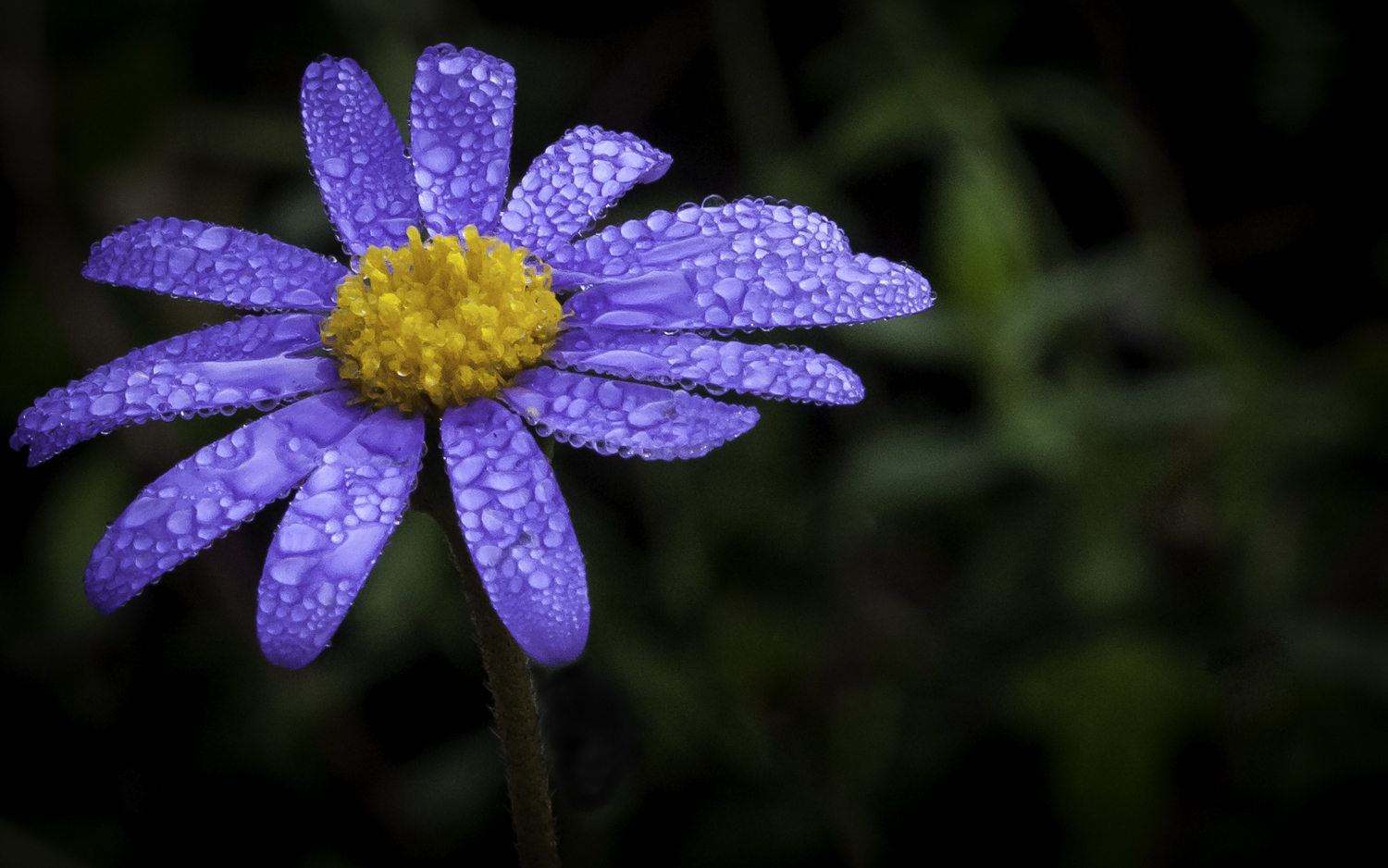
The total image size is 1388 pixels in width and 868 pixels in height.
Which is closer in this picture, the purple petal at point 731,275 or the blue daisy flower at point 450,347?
the blue daisy flower at point 450,347

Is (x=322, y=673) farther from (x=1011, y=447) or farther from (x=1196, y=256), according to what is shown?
(x=1196, y=256)

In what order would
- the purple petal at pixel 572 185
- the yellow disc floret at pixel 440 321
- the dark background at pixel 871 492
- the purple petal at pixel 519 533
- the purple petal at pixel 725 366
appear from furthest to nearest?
the dark background at pixel 871 492, the purple petal at pixel 572 185, the yellow disc floret at pixel 440 321, the purple petal at pixel 725 366, the purple petal at pixel 519 533

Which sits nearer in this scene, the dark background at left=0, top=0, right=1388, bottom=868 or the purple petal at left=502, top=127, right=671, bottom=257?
the purple petal at left=502, top=127, right=671, bottom=257

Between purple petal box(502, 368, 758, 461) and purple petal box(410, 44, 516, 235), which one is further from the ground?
purple petal box(410, 44, 516, 235)

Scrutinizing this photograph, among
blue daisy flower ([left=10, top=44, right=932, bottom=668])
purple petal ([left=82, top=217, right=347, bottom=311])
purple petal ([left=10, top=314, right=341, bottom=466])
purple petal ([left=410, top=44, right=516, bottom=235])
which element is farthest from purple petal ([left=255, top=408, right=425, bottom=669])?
purple petal ([left=410, top=44, right=516, bottom=235])

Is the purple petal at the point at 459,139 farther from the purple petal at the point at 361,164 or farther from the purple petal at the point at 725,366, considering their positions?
the purple petal at the point at 725,366

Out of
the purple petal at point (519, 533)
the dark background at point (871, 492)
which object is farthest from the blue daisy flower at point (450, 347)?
the dark background at point (871, 492)

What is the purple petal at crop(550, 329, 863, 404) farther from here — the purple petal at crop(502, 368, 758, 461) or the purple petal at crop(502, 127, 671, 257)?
the purple petal at crop(502, 127, 671, 257)
